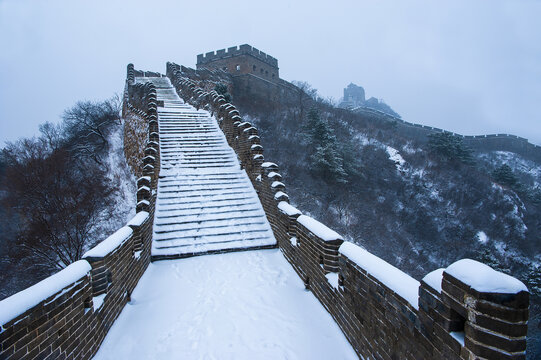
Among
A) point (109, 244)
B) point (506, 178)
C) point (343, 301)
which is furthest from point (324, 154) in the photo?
point (506, 178)

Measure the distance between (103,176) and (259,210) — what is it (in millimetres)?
9039

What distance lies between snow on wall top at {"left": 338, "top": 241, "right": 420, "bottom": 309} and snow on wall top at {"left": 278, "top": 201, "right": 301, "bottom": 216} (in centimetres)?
195

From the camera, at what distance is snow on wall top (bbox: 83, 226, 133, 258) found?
275 cm

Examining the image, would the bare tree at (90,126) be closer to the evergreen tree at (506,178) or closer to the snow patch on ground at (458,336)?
the snow patch on ground at (458,336)

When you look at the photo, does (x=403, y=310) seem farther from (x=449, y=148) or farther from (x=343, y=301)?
(x=449, y=148)

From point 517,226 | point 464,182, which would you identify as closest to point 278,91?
point 464,182

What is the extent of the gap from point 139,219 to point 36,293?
2550mm

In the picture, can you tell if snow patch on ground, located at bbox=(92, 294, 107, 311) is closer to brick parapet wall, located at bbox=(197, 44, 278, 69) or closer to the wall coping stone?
the wall coping stone

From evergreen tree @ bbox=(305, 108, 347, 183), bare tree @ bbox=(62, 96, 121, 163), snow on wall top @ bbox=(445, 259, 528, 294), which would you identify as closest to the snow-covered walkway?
snow on wall top @ bbox=(445, 259, 528, 294)

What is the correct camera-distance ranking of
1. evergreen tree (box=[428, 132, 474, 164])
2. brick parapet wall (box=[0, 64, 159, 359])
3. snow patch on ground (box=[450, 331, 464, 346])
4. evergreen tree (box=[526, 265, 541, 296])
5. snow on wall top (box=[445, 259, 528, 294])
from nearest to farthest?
snow on wall top (box=[445, 259, 528, 294])
snow patch on ground (box=[450, 331, 464, 346])
brick parapet wall (box=[0, 64, 159, 359])
evergreen tree (box=[526, 265, 541, 296])
evergreen tree (box=[428, 132, 474, 164])

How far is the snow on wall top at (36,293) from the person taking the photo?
1.63 m

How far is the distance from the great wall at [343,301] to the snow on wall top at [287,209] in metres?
0.03

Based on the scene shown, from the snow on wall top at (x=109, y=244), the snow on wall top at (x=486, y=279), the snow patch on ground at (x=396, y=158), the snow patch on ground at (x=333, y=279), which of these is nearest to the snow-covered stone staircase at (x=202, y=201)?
the snow on wall top at (x=109, y=244)

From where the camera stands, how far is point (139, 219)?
435 centimetres
